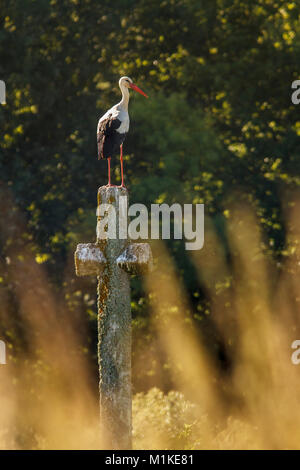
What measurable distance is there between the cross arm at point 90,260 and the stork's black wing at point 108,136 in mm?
1443

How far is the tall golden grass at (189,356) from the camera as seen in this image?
16.8 meters

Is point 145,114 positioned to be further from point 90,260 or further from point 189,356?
point 90,260

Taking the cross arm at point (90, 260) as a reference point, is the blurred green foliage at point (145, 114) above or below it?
above

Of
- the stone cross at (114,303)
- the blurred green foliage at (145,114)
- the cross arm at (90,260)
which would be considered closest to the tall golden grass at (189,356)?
the blurred green foliage at (145,114)

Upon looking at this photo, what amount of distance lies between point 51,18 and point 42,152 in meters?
4.22

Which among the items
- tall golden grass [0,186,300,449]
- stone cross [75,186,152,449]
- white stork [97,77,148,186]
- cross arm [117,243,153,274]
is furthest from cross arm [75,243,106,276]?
tall golden grass [0,186,300,449]

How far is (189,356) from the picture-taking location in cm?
2048

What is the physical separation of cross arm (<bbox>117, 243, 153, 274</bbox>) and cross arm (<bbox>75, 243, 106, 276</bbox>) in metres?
0.22

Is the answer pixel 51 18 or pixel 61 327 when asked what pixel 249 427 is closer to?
pixel 61 327

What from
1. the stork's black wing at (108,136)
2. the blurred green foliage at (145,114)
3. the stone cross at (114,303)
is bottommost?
the stone cross at (114,303)

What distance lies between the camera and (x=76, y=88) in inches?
939

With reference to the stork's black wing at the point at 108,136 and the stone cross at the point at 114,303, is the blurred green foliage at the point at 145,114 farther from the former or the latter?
the stone cross at the point at 114,303

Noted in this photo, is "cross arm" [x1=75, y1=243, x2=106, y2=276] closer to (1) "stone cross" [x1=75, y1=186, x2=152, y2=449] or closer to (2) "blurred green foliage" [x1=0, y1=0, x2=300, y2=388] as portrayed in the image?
(1) "stone cross" [x1=75, y1=186, x2=152, y2=449]

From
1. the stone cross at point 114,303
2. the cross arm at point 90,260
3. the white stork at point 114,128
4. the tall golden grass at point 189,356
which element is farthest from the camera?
the tall golden grass at point 189,356
